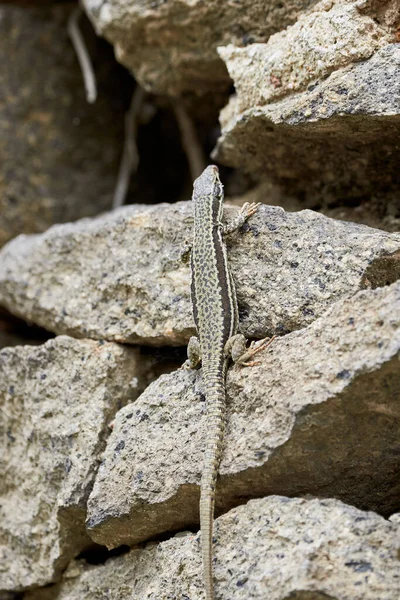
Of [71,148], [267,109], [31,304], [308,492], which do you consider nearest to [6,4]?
[71,148]

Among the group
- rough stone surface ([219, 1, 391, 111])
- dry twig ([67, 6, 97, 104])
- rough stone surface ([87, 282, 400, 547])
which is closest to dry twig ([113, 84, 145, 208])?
dry twig ([67, 6, 97, 104])

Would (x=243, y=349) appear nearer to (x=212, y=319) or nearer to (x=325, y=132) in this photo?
(x=212, y=319)

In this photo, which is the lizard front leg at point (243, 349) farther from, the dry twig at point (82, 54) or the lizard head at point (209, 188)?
the dry twig at point (82, 54)

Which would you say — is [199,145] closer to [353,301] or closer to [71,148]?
[71,148]

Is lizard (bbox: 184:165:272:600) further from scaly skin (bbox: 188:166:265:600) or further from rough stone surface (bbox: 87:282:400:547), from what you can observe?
rough stone surface (bbox: 87:282:400:547)

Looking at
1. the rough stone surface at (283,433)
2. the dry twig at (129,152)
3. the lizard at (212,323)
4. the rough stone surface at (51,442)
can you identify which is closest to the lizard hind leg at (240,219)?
the lizard at (212,323)
